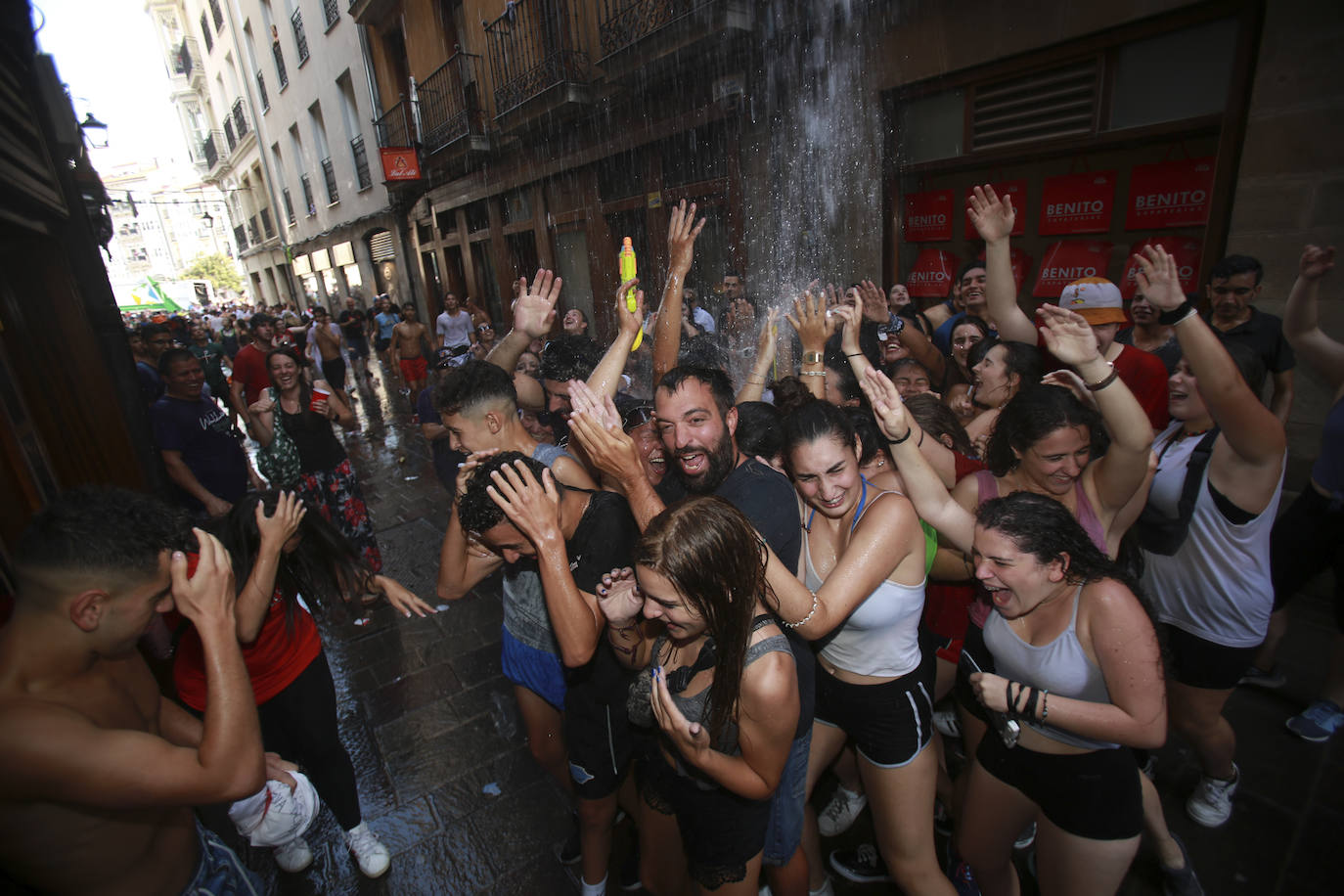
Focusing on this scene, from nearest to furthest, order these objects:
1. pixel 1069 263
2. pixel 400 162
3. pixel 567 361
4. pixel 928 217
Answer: pixel 567 361 → pixel 1069 263 → pixel 928 217 → pixel 400 162

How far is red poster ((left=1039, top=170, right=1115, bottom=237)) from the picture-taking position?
205 inches

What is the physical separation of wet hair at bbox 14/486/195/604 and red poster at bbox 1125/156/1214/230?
254 inches

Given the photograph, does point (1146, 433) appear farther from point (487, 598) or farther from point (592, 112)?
point (592, 112)

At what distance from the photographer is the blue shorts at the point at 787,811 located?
2.01 meters

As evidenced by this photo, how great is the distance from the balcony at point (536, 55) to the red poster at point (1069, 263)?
728 cm

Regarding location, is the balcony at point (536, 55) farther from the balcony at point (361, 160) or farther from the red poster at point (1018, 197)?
the balcony at point (361, 160)

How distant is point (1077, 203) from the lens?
536cm

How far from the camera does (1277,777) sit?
9.04ft

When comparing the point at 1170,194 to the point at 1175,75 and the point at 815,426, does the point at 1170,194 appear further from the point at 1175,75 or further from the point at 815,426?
the point at 815,426

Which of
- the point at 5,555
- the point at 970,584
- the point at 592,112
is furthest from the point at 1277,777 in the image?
the point at 592,112

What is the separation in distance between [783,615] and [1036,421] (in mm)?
1224

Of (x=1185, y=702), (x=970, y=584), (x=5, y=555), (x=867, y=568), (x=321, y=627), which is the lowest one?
(x=321, y=627)

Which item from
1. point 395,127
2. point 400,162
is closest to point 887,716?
point 400,162

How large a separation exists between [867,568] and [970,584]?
36.0 inches
